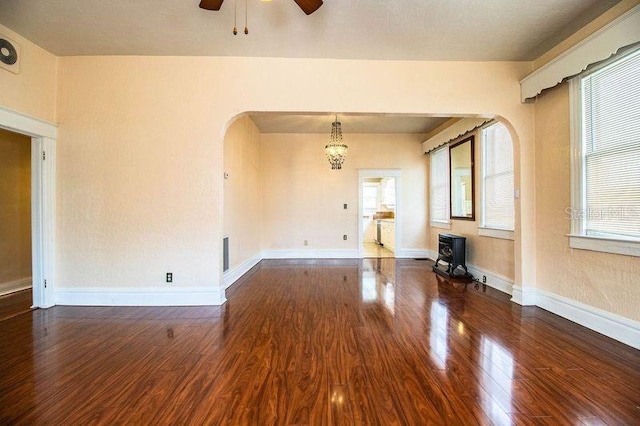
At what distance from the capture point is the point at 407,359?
6.77 ft

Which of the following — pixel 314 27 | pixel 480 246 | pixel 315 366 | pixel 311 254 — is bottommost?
pixel 315 366

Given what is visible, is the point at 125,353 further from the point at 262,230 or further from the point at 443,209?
the point at 443,209

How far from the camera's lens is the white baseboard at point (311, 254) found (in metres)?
6.48

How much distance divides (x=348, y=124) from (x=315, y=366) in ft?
16.0

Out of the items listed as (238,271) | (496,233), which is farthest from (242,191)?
(496,233)

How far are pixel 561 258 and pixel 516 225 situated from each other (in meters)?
0.56

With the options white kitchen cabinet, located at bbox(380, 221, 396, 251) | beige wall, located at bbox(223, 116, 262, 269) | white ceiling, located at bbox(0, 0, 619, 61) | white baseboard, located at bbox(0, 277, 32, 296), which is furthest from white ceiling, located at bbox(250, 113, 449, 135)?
white baseboard, located at bbox(0, 277, 32, 296)

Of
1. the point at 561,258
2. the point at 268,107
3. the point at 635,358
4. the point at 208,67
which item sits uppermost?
the point at 208,67

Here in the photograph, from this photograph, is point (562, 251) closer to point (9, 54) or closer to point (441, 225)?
point (441, 225)

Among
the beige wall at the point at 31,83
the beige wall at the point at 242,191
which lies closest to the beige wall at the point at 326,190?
the beige wall at the point at 242,191

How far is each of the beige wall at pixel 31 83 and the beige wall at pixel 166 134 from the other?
104 mm

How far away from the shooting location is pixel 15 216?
4117 mm

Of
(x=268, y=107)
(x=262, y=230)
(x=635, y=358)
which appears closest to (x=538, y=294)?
(x=635, y=358)

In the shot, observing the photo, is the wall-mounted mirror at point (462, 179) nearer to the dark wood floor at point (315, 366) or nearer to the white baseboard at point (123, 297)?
the dark wood floor at point (315, 366)
